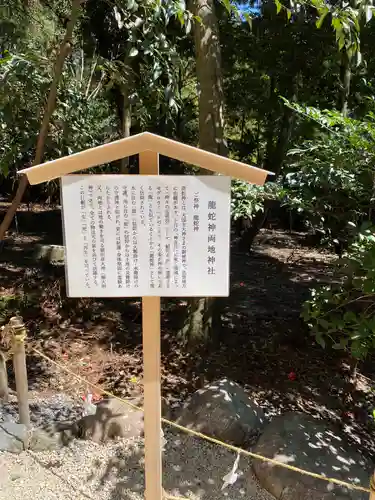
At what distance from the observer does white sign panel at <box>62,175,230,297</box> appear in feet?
5.69

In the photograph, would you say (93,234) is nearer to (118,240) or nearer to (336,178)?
(118,240)

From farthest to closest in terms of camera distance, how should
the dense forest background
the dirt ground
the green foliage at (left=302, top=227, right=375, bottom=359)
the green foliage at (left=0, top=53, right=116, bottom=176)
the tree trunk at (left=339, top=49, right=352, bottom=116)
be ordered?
the tree trunk at (left=339, top=49, right=352, bottom=116)
the dirt ground
the green foliage at (left=0, top=53, right=116, bottom=176)
the dense forest background
the green foliage at (left=302, top=227, right=375, bottom=359)

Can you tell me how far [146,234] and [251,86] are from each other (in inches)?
255

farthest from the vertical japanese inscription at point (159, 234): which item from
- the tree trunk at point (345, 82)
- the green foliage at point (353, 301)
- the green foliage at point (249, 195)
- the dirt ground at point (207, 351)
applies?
the tree trunk at point (345, 82)

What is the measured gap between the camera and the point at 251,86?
752 centimetres

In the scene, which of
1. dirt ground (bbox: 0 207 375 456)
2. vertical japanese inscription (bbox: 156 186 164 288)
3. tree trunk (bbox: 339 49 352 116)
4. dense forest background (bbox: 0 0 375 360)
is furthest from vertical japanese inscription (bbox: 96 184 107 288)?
tree trunk (bbox: 339 49 352 116)

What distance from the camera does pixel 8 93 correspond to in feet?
12.1

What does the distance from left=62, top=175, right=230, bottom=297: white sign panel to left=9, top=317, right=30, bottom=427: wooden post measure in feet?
4.00

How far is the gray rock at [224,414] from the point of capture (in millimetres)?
3055

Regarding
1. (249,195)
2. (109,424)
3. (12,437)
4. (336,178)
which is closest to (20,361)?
(12,437)

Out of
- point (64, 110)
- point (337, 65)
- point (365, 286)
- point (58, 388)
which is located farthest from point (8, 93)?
point (337, 65)

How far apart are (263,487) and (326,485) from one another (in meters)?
0.37

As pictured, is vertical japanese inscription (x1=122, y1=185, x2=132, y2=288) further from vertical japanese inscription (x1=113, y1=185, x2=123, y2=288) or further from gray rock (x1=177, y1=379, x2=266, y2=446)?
gray rock (x1=177, y1=379, x2=266, y2=446)

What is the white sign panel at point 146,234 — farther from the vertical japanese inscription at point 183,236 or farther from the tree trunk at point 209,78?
the tree trunk at point 209,78
